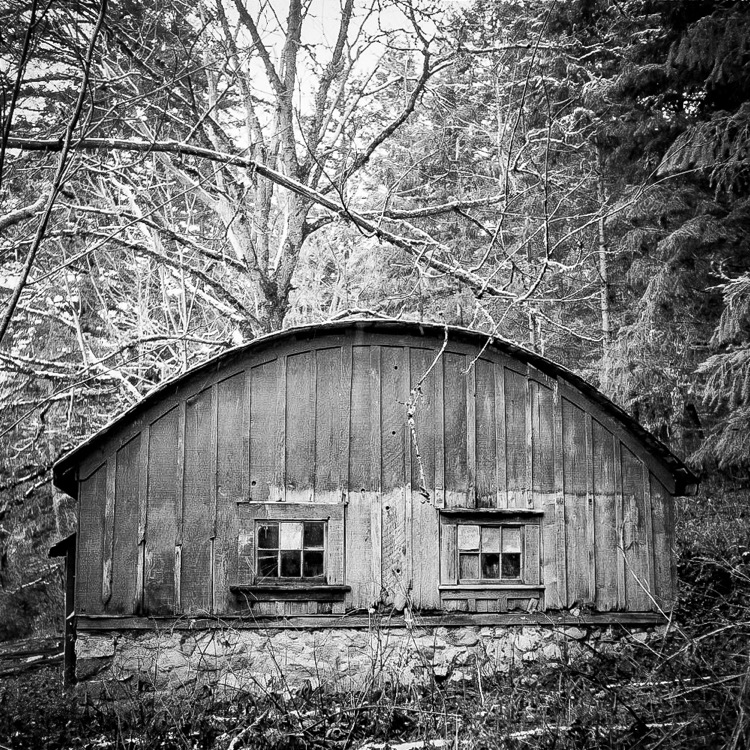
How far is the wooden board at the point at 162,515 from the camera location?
920 cm

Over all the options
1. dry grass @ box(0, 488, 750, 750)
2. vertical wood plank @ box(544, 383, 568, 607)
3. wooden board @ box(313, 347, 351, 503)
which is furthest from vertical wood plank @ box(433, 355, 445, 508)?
dry grass @ box(0, 488, 750, 750)

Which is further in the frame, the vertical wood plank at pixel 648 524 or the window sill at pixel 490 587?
the vertical wood plank at pixel 648 524

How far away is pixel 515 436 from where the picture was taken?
1005cm

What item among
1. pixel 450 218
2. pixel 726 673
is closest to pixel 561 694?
pixel 726 673

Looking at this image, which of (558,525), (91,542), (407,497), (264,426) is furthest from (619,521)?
(91,542)

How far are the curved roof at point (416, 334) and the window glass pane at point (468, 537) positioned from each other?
7.17ft

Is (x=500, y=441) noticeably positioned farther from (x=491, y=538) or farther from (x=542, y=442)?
(x=491, y=538)

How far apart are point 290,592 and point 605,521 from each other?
4010mm

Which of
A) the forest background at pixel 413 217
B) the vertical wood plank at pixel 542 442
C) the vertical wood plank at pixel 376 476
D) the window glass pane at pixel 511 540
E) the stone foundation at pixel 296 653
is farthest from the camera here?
the forest background at pixel 413 217

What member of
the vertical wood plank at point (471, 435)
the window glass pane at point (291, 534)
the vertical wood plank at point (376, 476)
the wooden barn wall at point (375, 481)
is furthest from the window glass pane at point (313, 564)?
the vertical wood plank at point (471, 435)

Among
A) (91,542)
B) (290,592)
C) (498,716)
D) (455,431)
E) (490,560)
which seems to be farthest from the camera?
(455,431)

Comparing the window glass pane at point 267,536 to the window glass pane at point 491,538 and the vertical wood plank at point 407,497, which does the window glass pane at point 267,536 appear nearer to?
the vertical wood plank at point 407,497

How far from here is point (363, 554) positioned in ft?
31.6

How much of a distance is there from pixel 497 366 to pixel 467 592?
2821 mm
